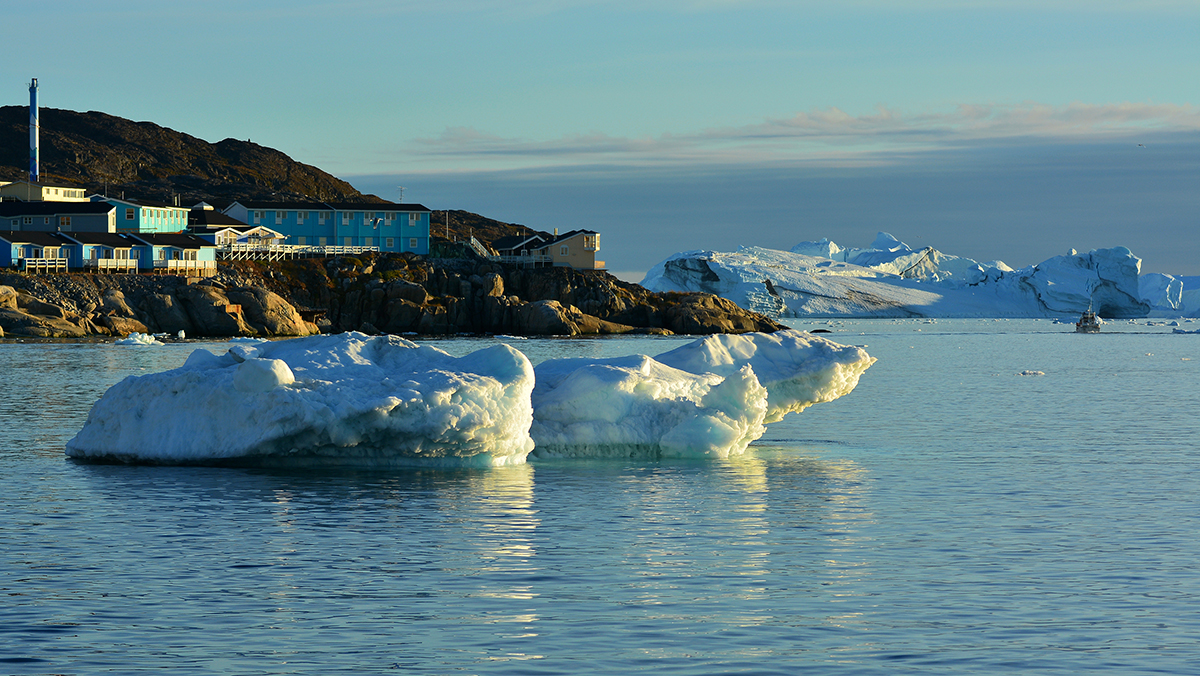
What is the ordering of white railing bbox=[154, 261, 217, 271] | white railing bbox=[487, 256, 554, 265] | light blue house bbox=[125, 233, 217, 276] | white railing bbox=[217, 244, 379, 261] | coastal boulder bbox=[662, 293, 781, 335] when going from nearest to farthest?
light blue house bbox=[125, 233, 217, 276], white railing bbox=[154, 261, 217, 271], white railing bbox=[217, 244, 379, 261], coastal boulder bbox=[662, 293, 781, 335], white railing bbox=[487, 256, 554, 265]

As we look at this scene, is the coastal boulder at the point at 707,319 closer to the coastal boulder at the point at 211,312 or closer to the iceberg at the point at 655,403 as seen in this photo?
the coastal boulder at the point at 211,312

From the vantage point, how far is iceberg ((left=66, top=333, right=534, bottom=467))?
20.4 metres

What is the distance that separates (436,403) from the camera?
67.3 ft

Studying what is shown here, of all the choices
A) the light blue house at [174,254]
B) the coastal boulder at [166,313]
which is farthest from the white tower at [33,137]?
the coastal boulder at [166,313]

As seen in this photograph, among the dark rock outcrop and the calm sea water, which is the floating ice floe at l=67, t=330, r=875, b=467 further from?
the dark rock outcrop

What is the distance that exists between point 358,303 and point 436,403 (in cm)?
7817

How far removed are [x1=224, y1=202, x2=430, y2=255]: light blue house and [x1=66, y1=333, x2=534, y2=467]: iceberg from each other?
313ft

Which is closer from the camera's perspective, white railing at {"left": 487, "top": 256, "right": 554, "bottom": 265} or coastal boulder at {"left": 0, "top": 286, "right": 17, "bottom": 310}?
coastal boulder at {"left": 0, "top": 286, "right": 17, "bottom": 310}

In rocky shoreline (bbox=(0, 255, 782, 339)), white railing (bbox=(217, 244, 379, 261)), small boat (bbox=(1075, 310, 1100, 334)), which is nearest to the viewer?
rocky shoreline (bbox=(0, 255, 782, 339))

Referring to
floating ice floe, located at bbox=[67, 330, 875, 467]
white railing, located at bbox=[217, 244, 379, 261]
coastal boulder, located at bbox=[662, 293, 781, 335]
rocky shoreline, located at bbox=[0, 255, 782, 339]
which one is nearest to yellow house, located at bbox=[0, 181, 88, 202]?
white railing, located at bbox=[217, 244, 379, 261]

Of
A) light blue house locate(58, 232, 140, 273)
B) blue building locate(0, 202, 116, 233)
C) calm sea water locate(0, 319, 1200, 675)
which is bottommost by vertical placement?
calm sea water locate(0, 319, 1200, 675)

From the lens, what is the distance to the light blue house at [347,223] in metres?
117

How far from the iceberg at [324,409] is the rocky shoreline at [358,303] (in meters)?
61.5

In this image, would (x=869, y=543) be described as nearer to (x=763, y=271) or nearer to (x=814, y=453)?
(x=814, y=453)
